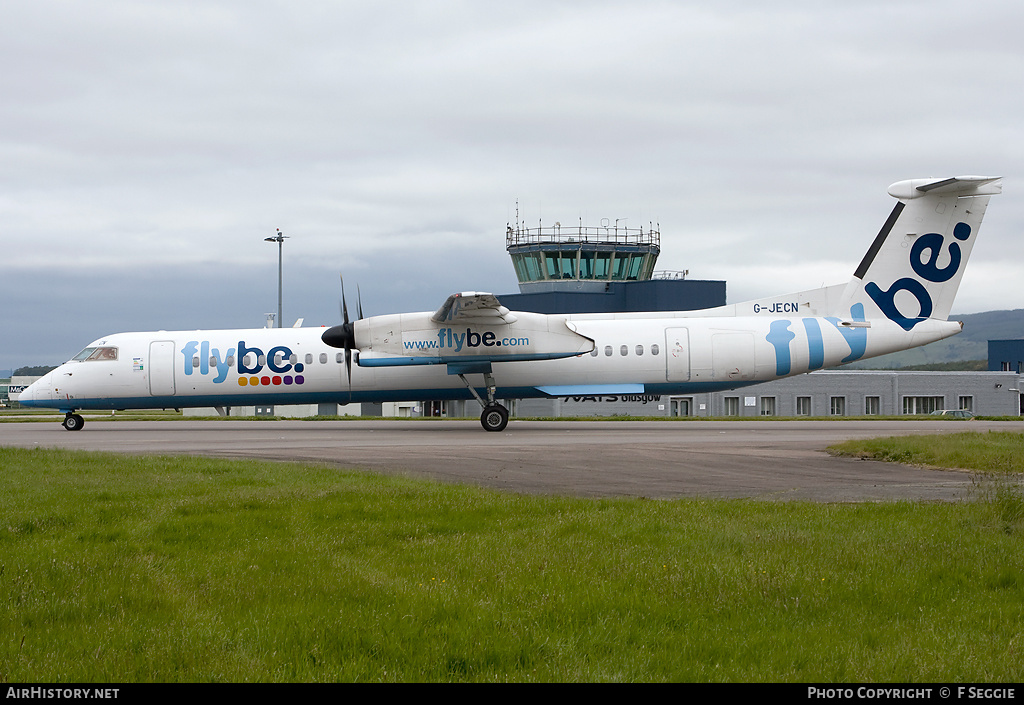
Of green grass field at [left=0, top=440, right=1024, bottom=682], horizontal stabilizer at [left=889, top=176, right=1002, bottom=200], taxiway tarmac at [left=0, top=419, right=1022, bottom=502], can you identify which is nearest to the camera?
green grass field at [left=0, top=440, right=1024, bottom=682]

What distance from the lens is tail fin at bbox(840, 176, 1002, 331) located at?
88.2ft

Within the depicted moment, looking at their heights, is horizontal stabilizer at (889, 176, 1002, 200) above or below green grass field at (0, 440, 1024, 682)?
above

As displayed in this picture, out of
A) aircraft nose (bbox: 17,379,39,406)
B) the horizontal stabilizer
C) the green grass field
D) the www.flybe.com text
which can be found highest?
the horizontal stabilizer

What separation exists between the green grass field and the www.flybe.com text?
15.3m

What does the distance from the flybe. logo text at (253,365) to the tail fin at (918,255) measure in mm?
18676

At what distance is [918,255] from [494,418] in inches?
575

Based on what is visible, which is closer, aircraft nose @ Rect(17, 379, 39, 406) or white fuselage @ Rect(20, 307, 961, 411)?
white fuselage @ Rect(20, 307, 961, 411)

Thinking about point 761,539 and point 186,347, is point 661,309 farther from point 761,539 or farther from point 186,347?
point 761,539

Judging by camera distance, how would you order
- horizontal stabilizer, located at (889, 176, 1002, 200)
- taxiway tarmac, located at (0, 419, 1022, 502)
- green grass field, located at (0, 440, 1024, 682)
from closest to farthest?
green grass field, located at (0, 440, 1024, 682)
taxiway tarmac, located at (0, 419, 1022, 502)
horizontal stabilizer, located at (889, 176, 1002, 200)

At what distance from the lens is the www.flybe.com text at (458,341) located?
26.3 meters

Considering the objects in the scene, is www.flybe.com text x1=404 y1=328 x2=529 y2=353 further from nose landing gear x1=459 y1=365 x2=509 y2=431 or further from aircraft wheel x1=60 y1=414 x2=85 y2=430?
aircraft wheel x1=60 y1=414 x2=85 y2=430

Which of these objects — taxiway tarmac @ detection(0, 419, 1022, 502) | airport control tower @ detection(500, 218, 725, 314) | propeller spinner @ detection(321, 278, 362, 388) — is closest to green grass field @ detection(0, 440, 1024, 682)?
taxiway tarmac @ detection(0, 419, 1022, 502)

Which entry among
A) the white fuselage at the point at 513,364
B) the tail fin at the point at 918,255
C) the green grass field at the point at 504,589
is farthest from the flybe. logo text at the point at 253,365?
the tail fin at the point at 918,255

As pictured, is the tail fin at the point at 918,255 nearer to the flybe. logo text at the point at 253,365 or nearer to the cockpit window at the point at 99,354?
the flybe. logo text at the point at 253,365
